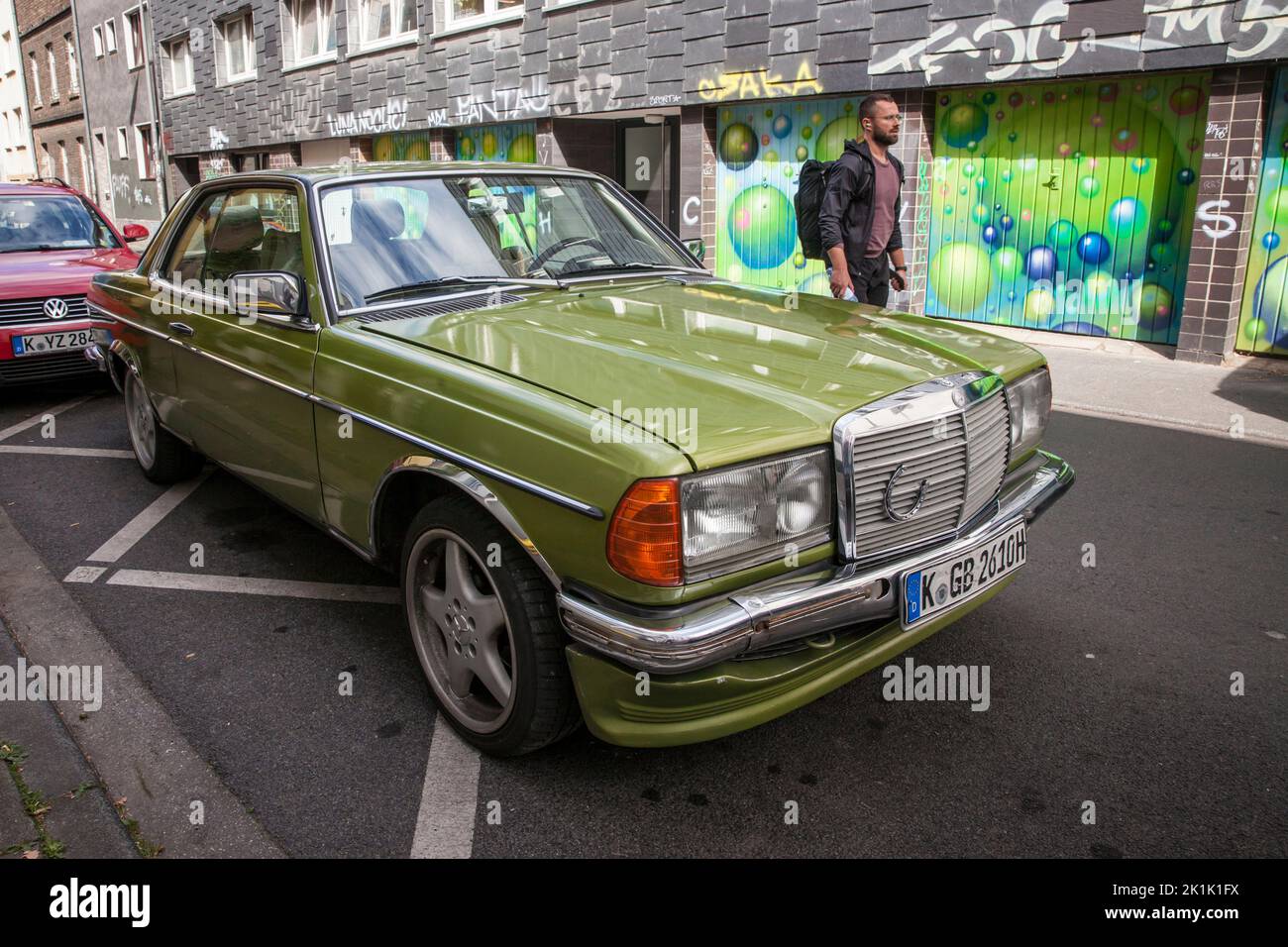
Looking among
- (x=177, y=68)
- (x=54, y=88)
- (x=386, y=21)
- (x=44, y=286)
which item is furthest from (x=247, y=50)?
(x=44, y=286)

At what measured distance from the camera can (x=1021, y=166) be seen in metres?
9.67

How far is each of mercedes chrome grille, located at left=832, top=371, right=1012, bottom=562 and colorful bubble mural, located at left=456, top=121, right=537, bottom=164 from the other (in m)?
13.3

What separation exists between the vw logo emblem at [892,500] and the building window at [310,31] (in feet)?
66.5

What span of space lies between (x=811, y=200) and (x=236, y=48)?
23.3 m

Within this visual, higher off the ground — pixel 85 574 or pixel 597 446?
pixel 597 446

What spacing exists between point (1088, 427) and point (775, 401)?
196 inches

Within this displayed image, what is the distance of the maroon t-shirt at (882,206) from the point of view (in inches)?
225

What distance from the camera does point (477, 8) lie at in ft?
52.4

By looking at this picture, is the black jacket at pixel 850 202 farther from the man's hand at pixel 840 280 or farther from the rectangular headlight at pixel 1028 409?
the rectangular headlight at pixel 1028 409

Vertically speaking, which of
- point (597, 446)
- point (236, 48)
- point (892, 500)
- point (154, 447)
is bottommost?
point (154, 447)

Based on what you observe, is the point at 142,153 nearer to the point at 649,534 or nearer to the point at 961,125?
the point at 961,125

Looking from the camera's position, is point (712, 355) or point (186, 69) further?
point (186, 69)

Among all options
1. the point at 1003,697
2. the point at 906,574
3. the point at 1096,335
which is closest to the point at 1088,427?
the point at 1096,335

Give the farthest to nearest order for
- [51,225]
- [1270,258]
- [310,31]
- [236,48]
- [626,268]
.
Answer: [236,48] → [310,31] → [51,225] → [1270,258] → [626,268]
